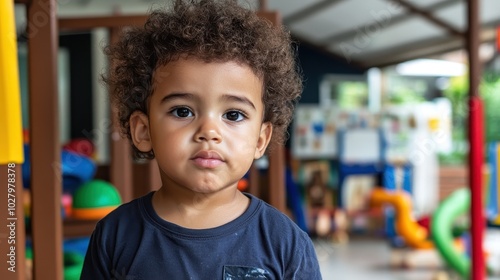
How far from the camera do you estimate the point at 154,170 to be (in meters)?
1.75

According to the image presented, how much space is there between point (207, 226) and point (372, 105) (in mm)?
6452

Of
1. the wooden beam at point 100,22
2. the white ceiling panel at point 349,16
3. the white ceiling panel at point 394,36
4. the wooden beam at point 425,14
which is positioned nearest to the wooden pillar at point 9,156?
the wooden beam at point 100,22

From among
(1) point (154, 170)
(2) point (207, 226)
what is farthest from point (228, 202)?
(1) point (154, 170)

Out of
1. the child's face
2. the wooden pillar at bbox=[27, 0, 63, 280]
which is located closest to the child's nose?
the child's face

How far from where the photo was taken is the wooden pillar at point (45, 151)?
130 cm

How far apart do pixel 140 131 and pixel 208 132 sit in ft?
0.51

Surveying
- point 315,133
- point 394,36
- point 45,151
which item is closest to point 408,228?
point 315,133

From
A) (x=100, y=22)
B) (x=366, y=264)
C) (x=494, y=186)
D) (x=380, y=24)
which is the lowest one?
(x=366, y=264)

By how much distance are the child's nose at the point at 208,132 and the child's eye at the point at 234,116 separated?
0.11ft

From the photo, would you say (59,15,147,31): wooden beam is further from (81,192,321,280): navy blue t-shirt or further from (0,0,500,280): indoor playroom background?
(81,192,321,280): navy blue t-shirt

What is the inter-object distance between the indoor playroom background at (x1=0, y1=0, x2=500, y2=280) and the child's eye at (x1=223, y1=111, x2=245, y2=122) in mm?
807

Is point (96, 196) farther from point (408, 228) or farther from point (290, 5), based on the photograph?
point (290, 5)

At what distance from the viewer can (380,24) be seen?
19.7 ft

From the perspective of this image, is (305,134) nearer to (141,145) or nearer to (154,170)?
(154,170)
